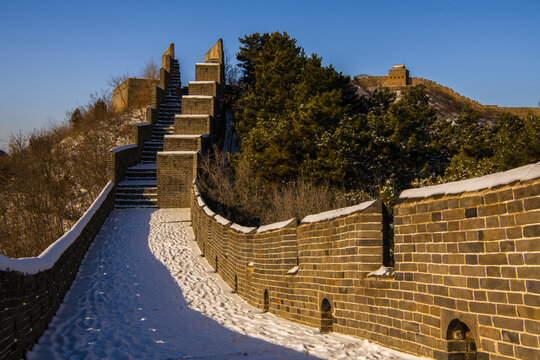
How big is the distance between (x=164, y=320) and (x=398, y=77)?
77.6 m

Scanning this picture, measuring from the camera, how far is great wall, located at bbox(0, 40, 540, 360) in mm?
3863

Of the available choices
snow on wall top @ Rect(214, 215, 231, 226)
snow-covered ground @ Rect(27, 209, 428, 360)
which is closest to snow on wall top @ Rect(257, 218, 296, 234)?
snow-covered ground @ Rect(27, 209, 428, 360)

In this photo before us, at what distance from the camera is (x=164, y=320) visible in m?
8.30

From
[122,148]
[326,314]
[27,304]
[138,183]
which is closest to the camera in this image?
[27,304]

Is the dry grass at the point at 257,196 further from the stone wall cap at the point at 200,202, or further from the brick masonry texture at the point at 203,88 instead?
the brick masonry texture at the point at 203,88

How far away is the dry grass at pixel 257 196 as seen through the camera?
1714 cm

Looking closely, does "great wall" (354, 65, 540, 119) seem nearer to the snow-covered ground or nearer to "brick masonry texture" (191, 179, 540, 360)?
the snow-covered ground

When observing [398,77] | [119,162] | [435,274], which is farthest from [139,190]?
[398,77]

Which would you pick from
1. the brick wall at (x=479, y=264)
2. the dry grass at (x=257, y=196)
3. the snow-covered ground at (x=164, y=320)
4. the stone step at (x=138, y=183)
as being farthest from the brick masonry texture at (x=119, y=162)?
the brick wall at (x=479, y=264)

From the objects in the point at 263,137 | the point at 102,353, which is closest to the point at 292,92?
the point at 263,137

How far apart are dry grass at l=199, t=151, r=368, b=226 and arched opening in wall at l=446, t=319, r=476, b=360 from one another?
39.3 ft

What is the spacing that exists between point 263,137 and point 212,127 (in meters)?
6.18

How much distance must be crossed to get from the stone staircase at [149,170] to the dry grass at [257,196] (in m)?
2.58

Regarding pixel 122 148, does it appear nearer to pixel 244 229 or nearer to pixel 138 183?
pixel 138 183
